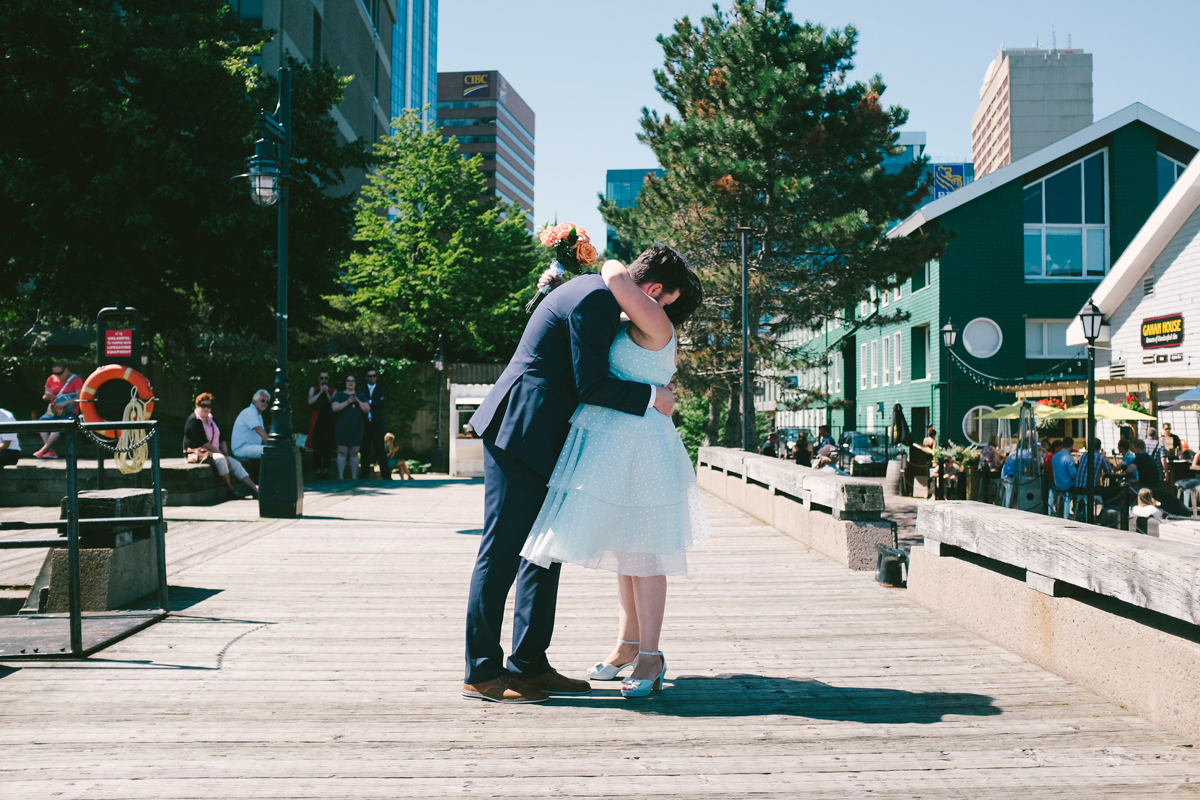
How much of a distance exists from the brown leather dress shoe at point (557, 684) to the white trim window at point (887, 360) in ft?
126

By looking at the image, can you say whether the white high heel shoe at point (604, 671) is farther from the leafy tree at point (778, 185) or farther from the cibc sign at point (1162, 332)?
the cibc sign at point (1162, 332)

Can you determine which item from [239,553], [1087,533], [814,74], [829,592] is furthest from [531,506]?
[814,74]

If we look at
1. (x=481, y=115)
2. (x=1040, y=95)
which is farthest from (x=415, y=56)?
(x=1040, y=95)

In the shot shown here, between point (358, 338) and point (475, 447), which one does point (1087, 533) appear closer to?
point (475, 447)

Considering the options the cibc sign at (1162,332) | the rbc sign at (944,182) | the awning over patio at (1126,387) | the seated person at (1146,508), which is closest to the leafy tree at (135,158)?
the seated person at (1146,508)

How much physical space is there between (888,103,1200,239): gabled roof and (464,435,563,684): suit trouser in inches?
1226

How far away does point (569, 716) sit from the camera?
379cm

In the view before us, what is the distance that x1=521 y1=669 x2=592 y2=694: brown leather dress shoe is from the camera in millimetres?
4047

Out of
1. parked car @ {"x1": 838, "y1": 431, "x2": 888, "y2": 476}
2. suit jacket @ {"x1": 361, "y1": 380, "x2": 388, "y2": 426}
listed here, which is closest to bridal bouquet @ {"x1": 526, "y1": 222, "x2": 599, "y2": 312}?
suit jacket @ {"x1": 361, "y1": 380, "x2": 388, "y2": 426}

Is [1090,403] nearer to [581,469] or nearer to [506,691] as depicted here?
[581,469]

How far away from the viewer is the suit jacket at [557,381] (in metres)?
3.85

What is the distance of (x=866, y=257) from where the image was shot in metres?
23.5

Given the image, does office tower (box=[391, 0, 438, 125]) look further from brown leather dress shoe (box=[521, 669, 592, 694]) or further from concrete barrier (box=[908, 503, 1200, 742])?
brown leather dress shoe (box=[521, 669, 592, 694])

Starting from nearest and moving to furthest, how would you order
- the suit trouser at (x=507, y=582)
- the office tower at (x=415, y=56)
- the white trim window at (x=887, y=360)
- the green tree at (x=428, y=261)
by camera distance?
the suit trouser at (x=507, y=582) < the green tree at (x=428, y=261) < the white trim window at (x=887, y=360) < the office tower at (x=415, y=56)
